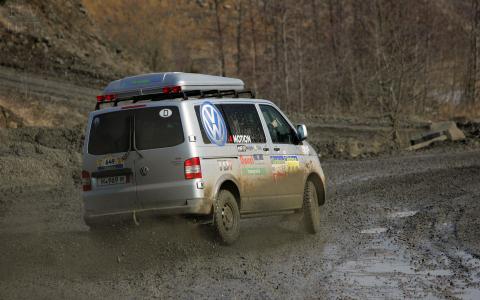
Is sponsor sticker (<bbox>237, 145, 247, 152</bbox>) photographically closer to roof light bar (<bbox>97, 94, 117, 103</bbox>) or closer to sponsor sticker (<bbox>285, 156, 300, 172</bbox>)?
sponsor sticker (<bbox>285, 156, 300, 172</bbox>)

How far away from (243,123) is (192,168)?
1.55 meters

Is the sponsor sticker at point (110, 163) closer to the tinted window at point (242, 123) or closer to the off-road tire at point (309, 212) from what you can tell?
the tinted window at point (242, 123)

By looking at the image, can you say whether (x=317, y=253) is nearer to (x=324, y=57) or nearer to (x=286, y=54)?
(x=286, y=54)

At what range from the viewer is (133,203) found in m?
10.3

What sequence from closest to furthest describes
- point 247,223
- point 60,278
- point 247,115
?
point 60,278 → point 247,115 → point 247,223

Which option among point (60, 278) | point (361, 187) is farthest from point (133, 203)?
point (361, 187)

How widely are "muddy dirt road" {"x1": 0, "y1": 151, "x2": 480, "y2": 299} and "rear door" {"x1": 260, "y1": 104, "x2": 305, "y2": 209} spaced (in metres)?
0.55

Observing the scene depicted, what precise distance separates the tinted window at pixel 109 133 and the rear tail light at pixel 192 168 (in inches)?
32.8

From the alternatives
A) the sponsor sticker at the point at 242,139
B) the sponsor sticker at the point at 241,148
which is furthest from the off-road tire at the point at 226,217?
the sponsor sticker at the point at 242,139

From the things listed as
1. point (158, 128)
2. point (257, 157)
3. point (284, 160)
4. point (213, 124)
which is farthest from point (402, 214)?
point (158, 128)

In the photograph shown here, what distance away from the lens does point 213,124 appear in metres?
10.7

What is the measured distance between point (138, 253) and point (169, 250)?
1.20ft

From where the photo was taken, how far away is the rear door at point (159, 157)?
1012cm

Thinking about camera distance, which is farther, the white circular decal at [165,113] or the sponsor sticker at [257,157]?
the sponsor sticker at [257,157]
